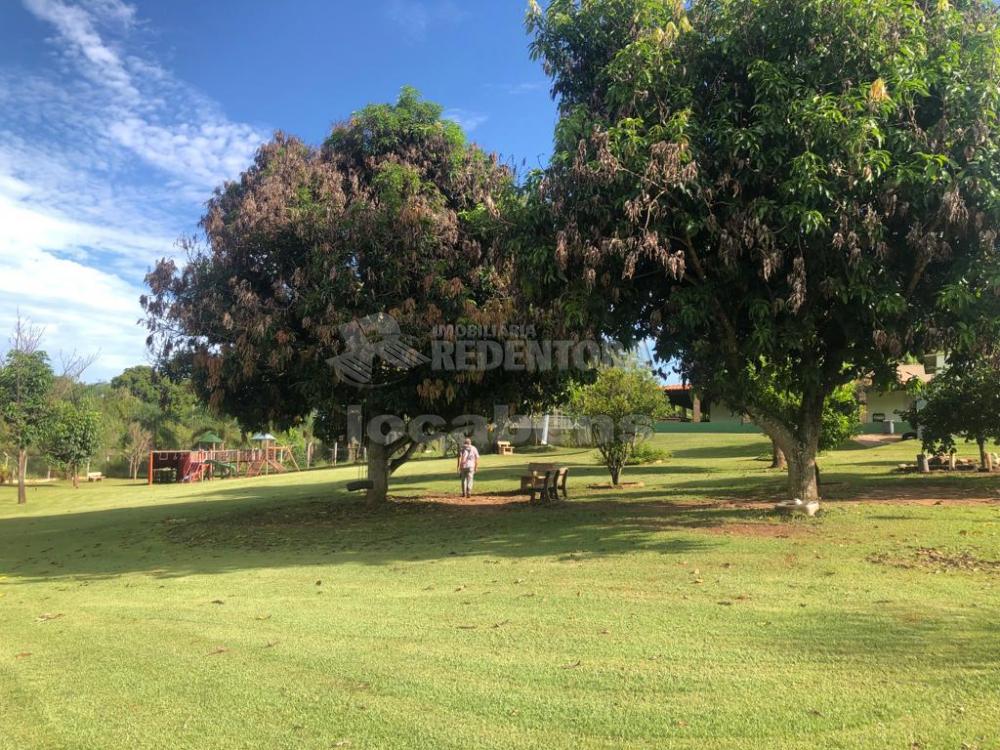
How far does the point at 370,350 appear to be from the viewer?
1399 centimetres

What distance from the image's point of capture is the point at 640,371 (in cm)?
2075

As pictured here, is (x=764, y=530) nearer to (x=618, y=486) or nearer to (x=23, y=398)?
(x=618, y=486)

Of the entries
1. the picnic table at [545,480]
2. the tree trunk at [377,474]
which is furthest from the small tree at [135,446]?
the picnic table at [545,480]

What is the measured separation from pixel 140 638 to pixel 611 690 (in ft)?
13.3

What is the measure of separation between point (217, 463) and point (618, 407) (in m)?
28.8

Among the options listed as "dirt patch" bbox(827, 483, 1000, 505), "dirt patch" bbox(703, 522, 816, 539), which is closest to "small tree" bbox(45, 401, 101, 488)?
"dirt patch" bbox(703, 522, 816, 539)

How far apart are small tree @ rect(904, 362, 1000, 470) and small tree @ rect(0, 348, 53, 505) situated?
3161 cm

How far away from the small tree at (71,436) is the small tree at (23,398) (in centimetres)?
115

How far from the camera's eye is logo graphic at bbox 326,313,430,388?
44.8ft

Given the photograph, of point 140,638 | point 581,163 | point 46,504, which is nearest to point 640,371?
point 581,163

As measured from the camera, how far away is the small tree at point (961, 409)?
59.1 feet

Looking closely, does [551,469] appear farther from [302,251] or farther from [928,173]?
[928,173]

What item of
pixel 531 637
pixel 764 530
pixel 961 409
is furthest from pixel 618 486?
pixel 531 637

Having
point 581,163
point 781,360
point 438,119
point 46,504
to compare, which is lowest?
point 46,504
